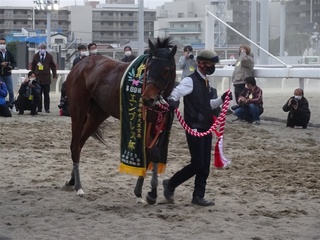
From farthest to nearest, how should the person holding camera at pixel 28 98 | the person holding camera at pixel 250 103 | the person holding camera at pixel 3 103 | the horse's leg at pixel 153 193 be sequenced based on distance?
the person holding camera at pixel 28 98 → the person holding camera at pixel 3 103 → the person holding camera at pixel 250 103 → the horse's leg at pixel 153 193

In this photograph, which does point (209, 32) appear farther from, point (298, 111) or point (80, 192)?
point (80, 192)

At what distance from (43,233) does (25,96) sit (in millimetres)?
11881

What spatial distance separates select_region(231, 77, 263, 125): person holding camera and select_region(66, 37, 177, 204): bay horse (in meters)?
7.11

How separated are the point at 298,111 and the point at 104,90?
24.7 ft

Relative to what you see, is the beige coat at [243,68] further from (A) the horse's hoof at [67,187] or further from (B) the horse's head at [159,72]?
(B) the horse's head at [159,72]

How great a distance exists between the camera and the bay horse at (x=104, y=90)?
6949mm

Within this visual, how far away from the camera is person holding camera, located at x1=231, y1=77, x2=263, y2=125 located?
15375 mm

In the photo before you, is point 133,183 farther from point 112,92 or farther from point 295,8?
point 295,8

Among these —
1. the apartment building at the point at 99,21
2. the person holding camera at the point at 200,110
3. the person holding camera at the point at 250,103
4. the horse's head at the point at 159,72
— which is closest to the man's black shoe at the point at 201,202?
the person holding camera at the point at 200,110

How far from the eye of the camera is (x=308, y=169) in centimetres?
953

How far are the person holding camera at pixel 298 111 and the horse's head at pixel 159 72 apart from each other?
7.86m

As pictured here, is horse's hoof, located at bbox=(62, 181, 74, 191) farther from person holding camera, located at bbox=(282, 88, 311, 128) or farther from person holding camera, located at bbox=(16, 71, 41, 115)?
person holding camera, located at bbox=(16, 71, 41, 115)

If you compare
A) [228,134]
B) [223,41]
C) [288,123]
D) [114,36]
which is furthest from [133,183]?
[114,36]

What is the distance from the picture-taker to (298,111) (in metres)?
14.7
